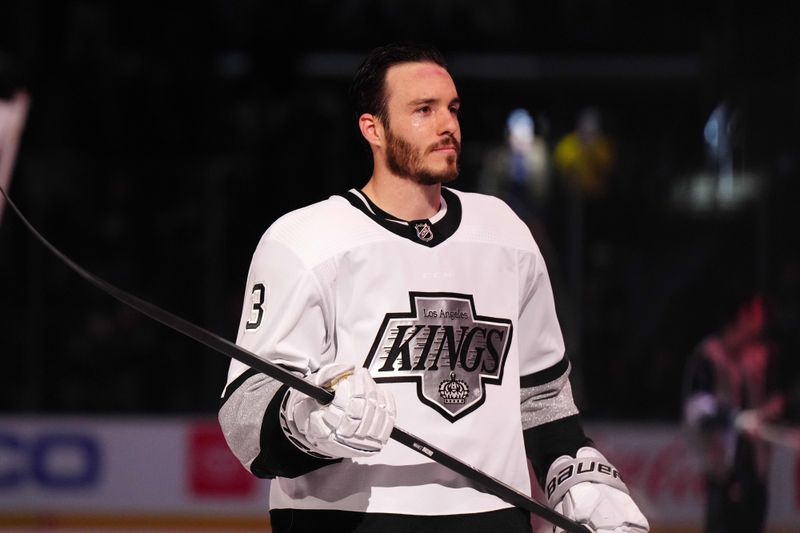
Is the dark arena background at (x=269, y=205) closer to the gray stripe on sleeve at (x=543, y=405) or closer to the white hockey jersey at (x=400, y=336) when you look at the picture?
the gray stripe on sleeve at (x=543, y=405)

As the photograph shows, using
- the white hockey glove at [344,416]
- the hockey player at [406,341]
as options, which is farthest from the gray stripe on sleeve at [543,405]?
the white hockey glove at [344,416]

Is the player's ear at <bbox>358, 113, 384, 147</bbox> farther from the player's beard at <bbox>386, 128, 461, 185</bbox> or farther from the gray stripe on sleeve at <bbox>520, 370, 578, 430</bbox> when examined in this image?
the gray stripe on sleeve at <bbox>520, 370, 578, 430</bbox>

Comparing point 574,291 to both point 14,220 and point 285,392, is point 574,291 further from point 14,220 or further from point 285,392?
point 285,392

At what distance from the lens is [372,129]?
7.03 feet

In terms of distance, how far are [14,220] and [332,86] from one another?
83.6 inches

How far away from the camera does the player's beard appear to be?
207 cm

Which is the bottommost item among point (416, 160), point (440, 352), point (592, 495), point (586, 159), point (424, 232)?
point (592, 495)

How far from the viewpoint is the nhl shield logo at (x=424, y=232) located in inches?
81.5

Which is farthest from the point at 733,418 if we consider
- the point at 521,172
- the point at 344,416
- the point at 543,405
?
the point at 344,416

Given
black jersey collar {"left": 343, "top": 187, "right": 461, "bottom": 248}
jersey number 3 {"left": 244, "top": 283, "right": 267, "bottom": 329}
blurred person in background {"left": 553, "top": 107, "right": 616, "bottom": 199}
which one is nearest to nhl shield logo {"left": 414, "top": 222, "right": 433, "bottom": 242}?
black jersey collar {"left": 343, "top": 187, "right": 461, "bottom": 248}

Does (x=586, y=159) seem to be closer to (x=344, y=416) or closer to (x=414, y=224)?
(x=414, y=224)

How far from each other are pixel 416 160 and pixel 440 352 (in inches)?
12.0

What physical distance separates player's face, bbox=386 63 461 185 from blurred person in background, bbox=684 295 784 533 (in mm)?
3465

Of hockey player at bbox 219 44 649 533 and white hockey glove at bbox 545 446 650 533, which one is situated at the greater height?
hockey player at bbox 219 44 649 533
